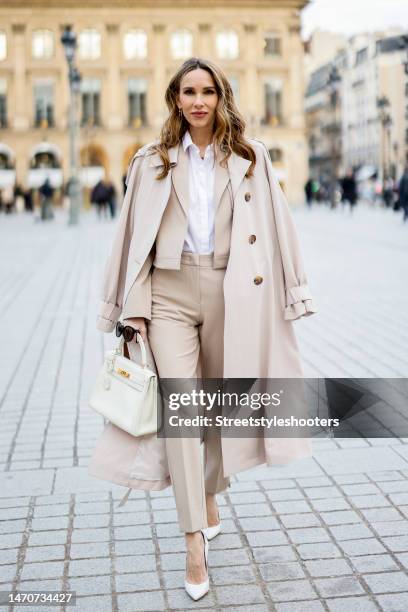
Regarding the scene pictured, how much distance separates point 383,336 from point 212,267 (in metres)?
5.48

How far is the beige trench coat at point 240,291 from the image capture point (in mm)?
3520

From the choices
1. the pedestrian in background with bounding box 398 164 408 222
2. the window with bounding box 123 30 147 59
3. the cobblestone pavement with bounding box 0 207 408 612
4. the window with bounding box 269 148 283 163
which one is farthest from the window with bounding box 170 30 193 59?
the cobblestone pavement with bounding box 0 207 408 612

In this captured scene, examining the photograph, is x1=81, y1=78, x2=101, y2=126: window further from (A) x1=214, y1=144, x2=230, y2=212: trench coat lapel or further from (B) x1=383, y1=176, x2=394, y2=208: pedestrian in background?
(A) x1=214, y1=144, x2=230, y2=212: trench coat lapel

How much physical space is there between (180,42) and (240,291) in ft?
206

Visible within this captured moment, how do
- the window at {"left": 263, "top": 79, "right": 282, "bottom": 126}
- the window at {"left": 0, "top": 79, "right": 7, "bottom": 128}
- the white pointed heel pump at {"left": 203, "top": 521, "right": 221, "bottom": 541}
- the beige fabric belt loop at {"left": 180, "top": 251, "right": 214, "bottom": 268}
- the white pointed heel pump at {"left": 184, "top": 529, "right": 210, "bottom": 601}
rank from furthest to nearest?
the window at {"left": 263, "top": 79, "right": 282, "bottom": 126}, the window at {"left": 0, "top": 79, "right": 7, "bottom": 128}, the white pointed heel pump at {"left": 203, "top": 521, "right": 221, "bottom": 541}, the beige fabric belt loop at {"left": 180, "top": 251, "right": 214, "bottom": 268}, the white pointed heel pump at {"left": 184, "top": 529, "right": 210, "bottom": 601}

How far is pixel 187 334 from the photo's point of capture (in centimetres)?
355

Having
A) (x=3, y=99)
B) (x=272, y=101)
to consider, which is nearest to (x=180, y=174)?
(x=3, y=99)

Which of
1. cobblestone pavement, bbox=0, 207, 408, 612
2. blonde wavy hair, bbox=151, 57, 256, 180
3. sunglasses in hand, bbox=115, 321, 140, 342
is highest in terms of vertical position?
blonde wavy hair, bbox=151, 57, 256, 180

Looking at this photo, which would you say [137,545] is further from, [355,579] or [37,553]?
[355,579]

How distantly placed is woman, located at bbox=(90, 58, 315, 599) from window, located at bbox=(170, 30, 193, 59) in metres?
62.1

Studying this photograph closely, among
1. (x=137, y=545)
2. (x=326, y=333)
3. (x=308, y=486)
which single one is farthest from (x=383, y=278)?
(x=137, y=545)

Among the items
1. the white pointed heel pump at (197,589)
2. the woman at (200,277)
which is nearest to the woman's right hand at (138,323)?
the woman at (200,277)

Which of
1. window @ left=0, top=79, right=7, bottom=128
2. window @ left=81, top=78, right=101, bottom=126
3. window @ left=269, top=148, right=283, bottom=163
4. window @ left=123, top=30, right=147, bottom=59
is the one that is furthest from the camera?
window @ left=269, top=148, right=283, bottom=163

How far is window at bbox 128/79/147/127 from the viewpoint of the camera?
63656 mm
